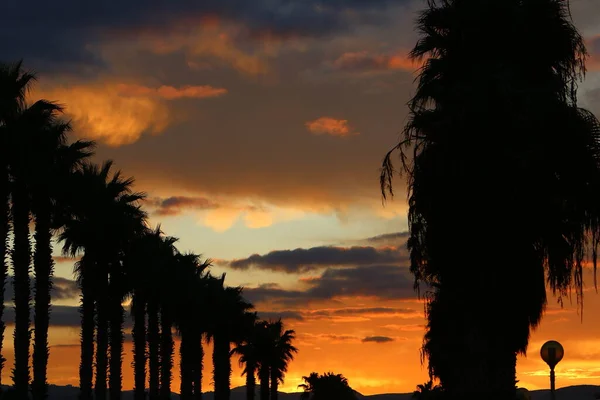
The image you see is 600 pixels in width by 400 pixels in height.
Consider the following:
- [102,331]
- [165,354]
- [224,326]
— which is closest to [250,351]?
[224,326]

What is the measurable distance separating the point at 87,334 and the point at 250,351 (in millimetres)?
55904

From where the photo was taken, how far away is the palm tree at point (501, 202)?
53.8 ft

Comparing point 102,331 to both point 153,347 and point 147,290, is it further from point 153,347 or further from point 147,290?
point 153,347

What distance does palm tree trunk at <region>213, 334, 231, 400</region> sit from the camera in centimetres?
8662

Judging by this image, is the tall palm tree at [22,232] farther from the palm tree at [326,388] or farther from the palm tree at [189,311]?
the palm tree at [326,388]

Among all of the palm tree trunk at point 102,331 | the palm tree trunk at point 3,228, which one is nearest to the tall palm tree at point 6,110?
the palm tree trunk at point 3,228

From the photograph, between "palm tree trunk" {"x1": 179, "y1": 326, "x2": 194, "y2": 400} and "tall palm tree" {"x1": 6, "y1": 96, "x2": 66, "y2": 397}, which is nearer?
"tall palm tree" {"x1": 6, "y1": 96, "x2": 66, "y2": 397}

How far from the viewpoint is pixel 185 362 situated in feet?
239

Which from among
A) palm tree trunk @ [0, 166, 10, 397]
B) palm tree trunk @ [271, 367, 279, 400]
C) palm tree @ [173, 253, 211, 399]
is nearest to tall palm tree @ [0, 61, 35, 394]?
palm tree trunk @ [0, 166, 10, 397]

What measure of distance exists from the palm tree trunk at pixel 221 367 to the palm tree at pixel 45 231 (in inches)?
1727

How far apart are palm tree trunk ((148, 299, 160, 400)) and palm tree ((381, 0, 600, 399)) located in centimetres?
4623

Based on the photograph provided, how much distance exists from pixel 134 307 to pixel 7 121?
2250 cm

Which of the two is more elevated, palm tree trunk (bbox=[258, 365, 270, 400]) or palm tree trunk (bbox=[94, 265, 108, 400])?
palm tree trunk (bbox=[94, 265, 108, 400])

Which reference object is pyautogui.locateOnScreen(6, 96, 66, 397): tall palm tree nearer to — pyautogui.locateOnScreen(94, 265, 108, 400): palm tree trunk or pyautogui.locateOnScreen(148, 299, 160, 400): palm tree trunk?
pyautogui.locateOnScreen(94, 265, 108, 400): palm tree trunk
